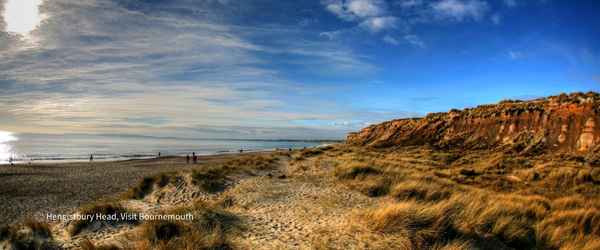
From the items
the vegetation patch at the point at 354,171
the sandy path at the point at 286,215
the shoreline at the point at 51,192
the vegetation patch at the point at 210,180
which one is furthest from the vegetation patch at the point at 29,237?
the vegetation patch at the point at 354,171

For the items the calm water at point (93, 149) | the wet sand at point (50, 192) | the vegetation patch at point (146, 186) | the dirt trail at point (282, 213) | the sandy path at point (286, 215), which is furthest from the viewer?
the calm water at point (93, 149)

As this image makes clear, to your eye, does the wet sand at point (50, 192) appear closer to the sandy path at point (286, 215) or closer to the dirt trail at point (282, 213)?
the dirt trail at point (282, 213)

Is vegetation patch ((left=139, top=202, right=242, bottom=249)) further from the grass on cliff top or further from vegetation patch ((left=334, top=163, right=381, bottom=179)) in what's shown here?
vegetation patch ((left=334, top=163, right=381, bottom=179))

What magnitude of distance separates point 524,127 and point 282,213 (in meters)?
23.8

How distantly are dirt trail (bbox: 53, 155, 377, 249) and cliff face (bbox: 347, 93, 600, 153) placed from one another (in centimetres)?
1765

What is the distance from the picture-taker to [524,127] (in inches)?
936

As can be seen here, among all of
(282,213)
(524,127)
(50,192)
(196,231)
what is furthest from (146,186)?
(524,127)

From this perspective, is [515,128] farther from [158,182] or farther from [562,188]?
[158,182]

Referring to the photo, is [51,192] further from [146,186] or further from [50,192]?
[146,186]

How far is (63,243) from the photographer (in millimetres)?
6652

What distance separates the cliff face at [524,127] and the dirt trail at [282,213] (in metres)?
17.7

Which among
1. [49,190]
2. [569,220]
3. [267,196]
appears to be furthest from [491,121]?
[49,190]

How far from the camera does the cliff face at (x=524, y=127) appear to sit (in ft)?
65.5

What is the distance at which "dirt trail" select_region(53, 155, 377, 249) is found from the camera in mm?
5895
